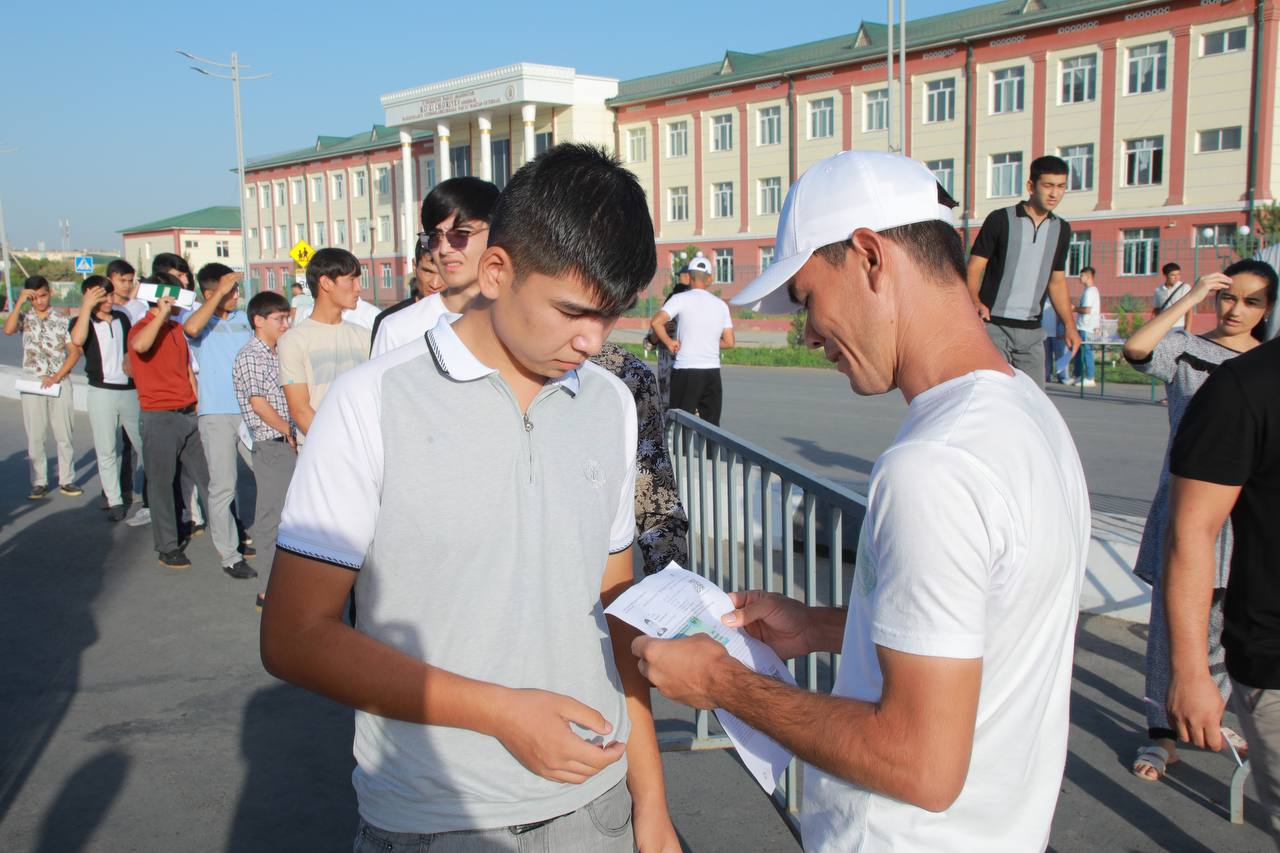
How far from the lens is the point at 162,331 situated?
321 inches

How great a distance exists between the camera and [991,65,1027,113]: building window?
4197cm

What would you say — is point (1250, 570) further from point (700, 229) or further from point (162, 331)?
point (700, 229)

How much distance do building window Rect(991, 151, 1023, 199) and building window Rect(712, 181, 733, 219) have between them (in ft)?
44.8

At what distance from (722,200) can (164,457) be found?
47.0 metres

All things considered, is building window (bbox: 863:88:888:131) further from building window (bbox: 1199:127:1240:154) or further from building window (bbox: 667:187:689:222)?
building window (bbox: 1199:127:1240:154)

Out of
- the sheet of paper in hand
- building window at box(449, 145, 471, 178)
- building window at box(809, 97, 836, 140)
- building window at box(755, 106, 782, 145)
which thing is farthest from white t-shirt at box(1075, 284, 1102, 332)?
building window at box(449, 145, 471, 178)

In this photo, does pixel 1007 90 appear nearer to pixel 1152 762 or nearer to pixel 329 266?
pixel 329 266

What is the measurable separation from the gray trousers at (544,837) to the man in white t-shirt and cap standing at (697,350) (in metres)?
8.60

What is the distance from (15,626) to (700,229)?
48.9m

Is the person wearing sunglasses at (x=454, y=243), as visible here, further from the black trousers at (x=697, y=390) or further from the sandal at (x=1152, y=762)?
the black trousers at (x=697, y=390)

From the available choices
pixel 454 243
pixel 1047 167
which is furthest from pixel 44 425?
pixel 1047 167

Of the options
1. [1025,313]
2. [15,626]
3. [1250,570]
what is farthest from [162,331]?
[1250,570]

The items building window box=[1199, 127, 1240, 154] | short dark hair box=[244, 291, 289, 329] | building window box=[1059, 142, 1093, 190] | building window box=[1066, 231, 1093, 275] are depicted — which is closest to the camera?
short dark hair box=[244, 291, 289, 329]

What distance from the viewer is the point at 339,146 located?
254ft
